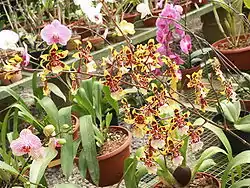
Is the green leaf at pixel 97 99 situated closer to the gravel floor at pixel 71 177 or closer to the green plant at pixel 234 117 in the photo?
the gravel floor at pixel 71 177

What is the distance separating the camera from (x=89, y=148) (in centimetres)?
114

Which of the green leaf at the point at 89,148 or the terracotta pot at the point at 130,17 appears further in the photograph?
the terracotta pot at the point at 130,17

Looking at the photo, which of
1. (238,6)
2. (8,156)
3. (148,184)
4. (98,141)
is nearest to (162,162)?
(148,184)

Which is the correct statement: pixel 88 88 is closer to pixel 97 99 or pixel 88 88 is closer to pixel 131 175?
pixel 97 99

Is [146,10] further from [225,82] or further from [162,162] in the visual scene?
[162,162]

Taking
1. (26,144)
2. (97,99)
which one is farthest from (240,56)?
(26,144)

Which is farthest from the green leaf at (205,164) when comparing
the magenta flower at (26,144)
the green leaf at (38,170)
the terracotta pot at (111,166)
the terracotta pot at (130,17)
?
the terracotta pot at (130,17)

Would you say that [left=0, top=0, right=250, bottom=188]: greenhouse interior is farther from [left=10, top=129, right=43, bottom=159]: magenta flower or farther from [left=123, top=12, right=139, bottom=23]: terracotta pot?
[left=123, top=12, right=139, bottom=23]: terracotta pot

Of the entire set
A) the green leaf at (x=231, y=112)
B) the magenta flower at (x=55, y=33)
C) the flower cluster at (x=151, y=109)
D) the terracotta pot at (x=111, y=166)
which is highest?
the magenta flower at (x=55, y=33)

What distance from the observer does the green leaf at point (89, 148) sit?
109 cm

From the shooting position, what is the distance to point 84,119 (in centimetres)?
121

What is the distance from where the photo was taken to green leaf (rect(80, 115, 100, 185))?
3.59 feet

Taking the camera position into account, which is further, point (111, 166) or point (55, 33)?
point (111, 166)

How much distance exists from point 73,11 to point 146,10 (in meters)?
1.73
